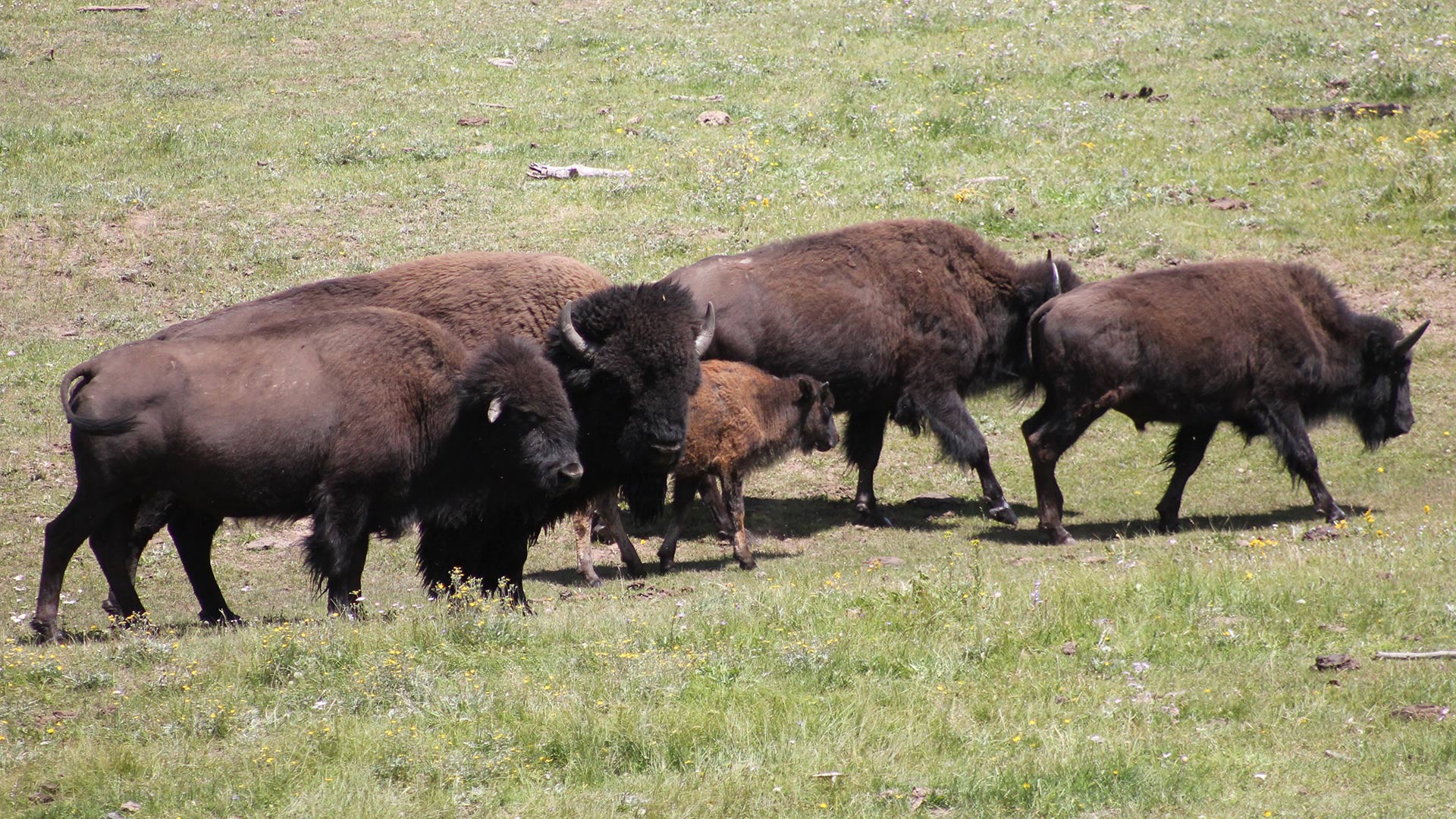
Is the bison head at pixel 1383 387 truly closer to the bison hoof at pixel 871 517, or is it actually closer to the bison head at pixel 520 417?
the bison hoof at pixel 871 517

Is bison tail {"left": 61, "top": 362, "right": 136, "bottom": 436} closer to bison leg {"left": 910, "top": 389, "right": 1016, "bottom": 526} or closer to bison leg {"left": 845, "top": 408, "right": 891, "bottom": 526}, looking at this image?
bison leg {"left": 845, "top": 408, "right": 891, "bottom": 526}

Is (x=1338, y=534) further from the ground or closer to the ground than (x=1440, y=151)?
closer to the ground

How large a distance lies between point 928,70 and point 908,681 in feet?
60.9

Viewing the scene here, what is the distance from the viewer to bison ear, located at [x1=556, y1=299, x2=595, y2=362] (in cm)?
996

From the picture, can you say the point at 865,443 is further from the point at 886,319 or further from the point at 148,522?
the point at 148,522

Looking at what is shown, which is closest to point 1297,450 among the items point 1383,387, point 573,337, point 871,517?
point 1383,387

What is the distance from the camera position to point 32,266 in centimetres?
1739

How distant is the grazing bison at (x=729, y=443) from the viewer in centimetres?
1141

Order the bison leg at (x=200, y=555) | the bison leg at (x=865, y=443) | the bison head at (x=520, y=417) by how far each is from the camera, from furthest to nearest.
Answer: the bison leg at (x=865, y=443)
the bison leg at (x=200, y=555)
the bison head at (x=520, y=417)

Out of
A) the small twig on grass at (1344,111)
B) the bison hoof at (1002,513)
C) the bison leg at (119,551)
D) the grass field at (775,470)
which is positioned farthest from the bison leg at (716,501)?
the small twig on grass at (1344,111)

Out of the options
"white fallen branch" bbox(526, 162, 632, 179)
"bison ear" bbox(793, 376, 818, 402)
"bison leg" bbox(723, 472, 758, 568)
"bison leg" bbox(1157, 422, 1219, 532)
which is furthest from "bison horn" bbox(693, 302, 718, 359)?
"white fallen branch" bbox(526, 162, 632, 179)

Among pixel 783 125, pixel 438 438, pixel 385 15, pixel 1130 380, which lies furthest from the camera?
pixel 385 15

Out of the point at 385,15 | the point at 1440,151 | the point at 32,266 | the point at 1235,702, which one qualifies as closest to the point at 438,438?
the point at 1235,702

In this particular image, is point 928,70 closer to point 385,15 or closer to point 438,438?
point 385,15
